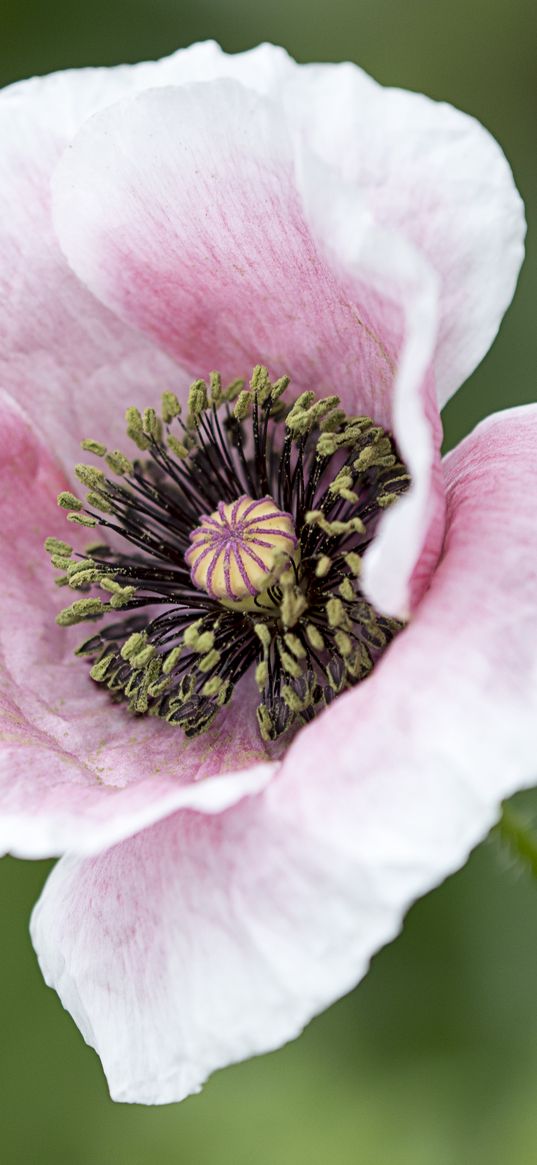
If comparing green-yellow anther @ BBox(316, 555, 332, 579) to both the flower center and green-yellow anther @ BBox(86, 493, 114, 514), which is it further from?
green-yellow anther @ BBox(86, 493, 114, 514)

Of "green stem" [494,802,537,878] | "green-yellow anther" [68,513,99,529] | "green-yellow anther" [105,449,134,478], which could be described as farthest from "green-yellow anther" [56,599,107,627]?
"green stem" [494,802,537,878]

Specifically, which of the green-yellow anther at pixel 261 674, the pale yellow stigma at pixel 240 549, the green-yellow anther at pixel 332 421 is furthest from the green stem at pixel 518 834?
the green-yellow anther at pixel 332 421

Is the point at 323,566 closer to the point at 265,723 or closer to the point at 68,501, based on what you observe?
the point at 265,723

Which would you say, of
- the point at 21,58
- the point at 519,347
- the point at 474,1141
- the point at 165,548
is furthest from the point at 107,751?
the point at 21,58

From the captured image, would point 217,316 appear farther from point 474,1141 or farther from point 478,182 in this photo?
point 474,1141

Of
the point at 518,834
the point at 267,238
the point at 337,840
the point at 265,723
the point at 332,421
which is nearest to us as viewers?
the point at 337,840

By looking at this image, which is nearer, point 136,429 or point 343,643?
point 343,643

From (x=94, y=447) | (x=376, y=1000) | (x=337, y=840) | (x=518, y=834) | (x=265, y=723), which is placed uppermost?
(x=94, y=447)

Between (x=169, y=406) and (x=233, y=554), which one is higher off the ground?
(x=169, y=406)

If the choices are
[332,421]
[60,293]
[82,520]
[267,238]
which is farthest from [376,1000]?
[267,238]
